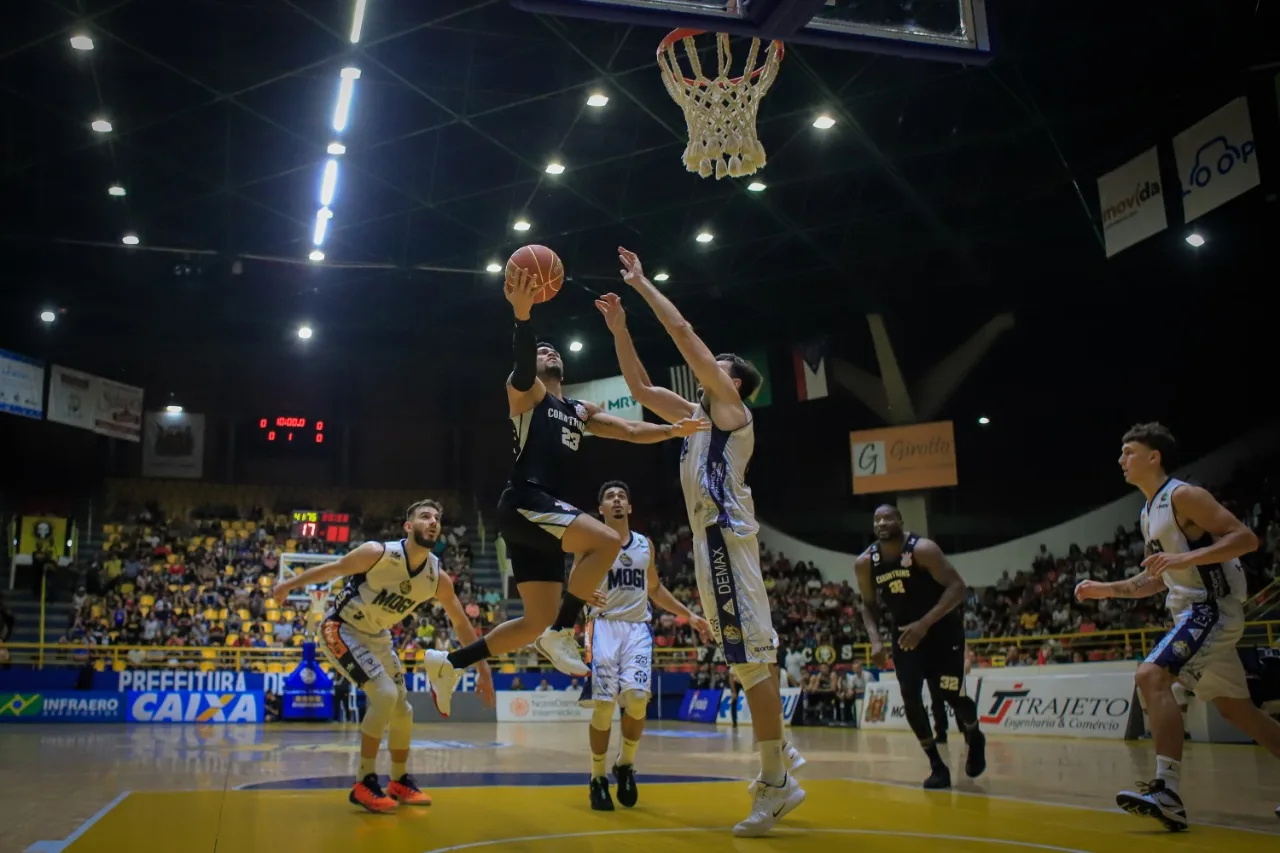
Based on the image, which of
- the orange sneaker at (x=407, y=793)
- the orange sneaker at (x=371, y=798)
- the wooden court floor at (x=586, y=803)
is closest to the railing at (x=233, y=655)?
the wooden court floor at (x=586, y=803)

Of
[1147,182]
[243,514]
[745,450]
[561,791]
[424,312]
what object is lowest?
[561,791]

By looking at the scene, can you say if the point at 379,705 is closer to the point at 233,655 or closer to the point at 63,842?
the point at 63,842

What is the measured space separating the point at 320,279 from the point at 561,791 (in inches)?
819

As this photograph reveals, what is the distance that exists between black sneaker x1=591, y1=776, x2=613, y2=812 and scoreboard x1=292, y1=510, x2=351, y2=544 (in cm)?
2187

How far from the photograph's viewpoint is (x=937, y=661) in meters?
8.28

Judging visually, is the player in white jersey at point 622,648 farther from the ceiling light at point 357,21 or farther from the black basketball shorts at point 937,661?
the ceiling light at point 357,21

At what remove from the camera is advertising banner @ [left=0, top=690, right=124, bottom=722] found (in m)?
20.7

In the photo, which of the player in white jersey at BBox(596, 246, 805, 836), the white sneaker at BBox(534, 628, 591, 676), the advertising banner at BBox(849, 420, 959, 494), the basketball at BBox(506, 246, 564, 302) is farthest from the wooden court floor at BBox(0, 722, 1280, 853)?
the advertising banner at BBox(849, 420, 959, 494)

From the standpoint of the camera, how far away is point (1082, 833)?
529 centimetres

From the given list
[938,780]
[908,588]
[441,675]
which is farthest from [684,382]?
[441,675]

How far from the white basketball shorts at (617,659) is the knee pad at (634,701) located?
27 millimetres

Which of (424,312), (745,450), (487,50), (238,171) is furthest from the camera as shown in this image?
(424,312)

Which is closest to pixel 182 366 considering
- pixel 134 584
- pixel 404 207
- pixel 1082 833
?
pixel 134 584

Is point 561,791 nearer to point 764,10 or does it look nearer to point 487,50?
point 764,10
